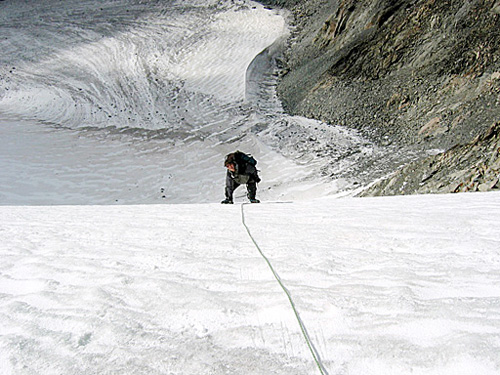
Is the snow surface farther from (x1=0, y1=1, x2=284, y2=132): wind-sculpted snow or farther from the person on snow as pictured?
(x1=0, y1=1, x2=284, y2=132): wind-sculpted snow

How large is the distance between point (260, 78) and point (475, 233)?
14276mm

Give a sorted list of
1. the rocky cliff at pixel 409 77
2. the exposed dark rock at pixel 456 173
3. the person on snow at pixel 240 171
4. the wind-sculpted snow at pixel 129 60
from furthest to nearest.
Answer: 1. the wind-sculpted snow at pixel 129 60
2. the rocky cliff at pixel 409 77
3. the person on snow at pixel 240 171
4. the exposed dark rock at pixel 456 173

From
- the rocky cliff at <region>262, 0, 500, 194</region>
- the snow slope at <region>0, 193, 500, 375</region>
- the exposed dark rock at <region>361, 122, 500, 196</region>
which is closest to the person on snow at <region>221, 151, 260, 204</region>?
the exposed dark rock at <region>361, 122, 500, 196</region>

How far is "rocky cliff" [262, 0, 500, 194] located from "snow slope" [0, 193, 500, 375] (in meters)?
4.90

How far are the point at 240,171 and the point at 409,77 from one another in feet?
27.0

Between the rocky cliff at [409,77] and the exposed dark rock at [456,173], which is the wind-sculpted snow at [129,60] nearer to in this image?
the rocky cliff at [409,77]

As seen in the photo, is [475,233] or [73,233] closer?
[475,233]

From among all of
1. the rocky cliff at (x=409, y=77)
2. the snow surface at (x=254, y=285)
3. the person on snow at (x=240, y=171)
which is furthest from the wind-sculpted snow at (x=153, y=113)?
the person on snow at (x=240, y=171)

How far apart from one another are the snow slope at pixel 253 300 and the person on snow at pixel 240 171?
3704 millimetres

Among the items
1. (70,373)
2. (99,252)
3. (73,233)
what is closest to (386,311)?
(70,373)

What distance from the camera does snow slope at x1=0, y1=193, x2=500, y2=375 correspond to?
1.38 meters

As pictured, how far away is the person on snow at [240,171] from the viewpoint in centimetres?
716

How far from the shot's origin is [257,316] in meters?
1.72

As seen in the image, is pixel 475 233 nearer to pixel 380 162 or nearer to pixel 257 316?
pixel 257 316
